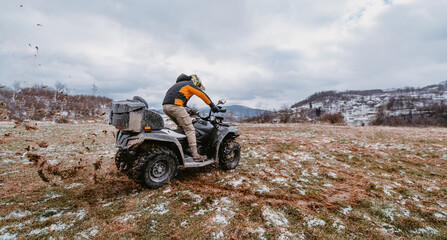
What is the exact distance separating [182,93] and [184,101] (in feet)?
0.65

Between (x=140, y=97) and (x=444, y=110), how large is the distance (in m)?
117

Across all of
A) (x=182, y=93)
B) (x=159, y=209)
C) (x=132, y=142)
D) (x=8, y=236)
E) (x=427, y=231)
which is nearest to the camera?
(x=8, y=236)

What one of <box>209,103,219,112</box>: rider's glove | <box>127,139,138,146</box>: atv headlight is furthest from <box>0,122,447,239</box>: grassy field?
<box>209,103,219,112</box>: rider's glove

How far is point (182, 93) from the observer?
4352 millimetres

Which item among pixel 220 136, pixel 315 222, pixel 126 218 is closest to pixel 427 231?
pixel 315 222

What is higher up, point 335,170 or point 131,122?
point 131,122

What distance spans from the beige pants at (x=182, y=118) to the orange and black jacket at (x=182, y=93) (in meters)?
0.11

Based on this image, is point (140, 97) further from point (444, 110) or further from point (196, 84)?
point (444, 110)

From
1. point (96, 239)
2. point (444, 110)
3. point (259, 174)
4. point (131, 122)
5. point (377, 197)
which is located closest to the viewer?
point (96, 239)

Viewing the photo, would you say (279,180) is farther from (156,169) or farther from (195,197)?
(156,169)

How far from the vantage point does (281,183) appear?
4.49m

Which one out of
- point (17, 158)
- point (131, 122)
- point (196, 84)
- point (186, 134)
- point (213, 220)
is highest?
point (196, 84)

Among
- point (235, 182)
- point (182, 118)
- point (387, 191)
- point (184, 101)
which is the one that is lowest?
point (387, 191)

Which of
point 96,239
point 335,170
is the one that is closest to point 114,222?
point 96,239
